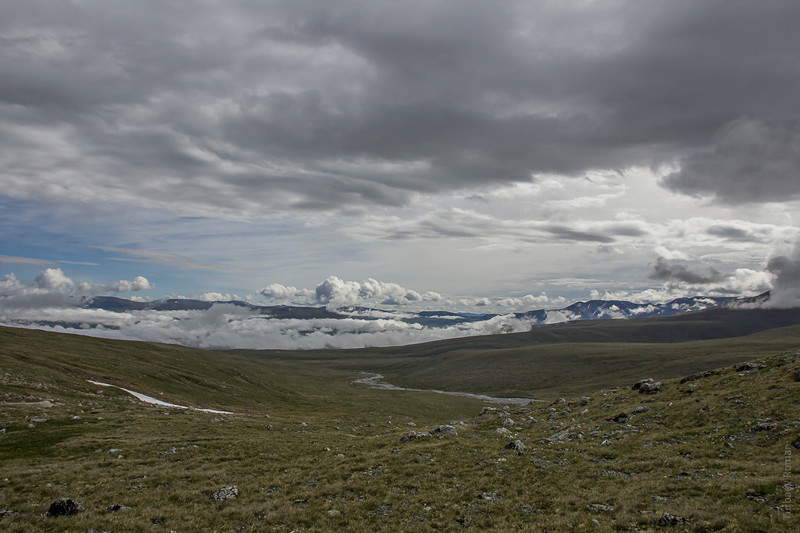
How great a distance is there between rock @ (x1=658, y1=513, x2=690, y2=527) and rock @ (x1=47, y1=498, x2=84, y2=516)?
981 inches

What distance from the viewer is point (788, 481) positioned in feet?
54.1

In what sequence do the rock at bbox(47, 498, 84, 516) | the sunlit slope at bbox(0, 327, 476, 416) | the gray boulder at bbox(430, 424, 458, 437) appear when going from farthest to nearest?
the sunlit slope at bbox(0, 327, 476, 416), the gray boulder at bbox(430, 424, 458, 437), the rock at bbox(47, 498, 84, 516)

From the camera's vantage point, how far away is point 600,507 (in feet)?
55.0

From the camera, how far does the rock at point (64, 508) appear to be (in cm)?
1735

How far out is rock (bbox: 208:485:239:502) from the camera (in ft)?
67.6

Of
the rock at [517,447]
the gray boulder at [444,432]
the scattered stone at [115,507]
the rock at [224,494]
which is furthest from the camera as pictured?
the gray boulder at [444,432]

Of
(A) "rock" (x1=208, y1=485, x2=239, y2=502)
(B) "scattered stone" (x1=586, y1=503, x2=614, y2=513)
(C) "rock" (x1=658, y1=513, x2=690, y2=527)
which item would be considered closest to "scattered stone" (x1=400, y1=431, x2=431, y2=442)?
(A) "rock" (x1=208, y1=485, x2=239, y2=502)

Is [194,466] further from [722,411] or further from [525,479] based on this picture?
[722,411]

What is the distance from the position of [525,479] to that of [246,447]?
80.0 feet

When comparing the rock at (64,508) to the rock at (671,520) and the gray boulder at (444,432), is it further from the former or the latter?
the gray boulder at (444,432)

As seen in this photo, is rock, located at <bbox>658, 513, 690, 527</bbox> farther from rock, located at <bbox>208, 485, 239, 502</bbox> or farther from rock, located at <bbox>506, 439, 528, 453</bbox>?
rock, located at <bbox>208, 485, 239, 502</bbox>

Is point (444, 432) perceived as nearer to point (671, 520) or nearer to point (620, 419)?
point (620, 419)

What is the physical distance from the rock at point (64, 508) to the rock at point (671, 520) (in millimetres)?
24927

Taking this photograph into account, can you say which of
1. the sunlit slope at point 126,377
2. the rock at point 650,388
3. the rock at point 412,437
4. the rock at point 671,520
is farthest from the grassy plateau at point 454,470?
the sunlit slope at point 126,377
